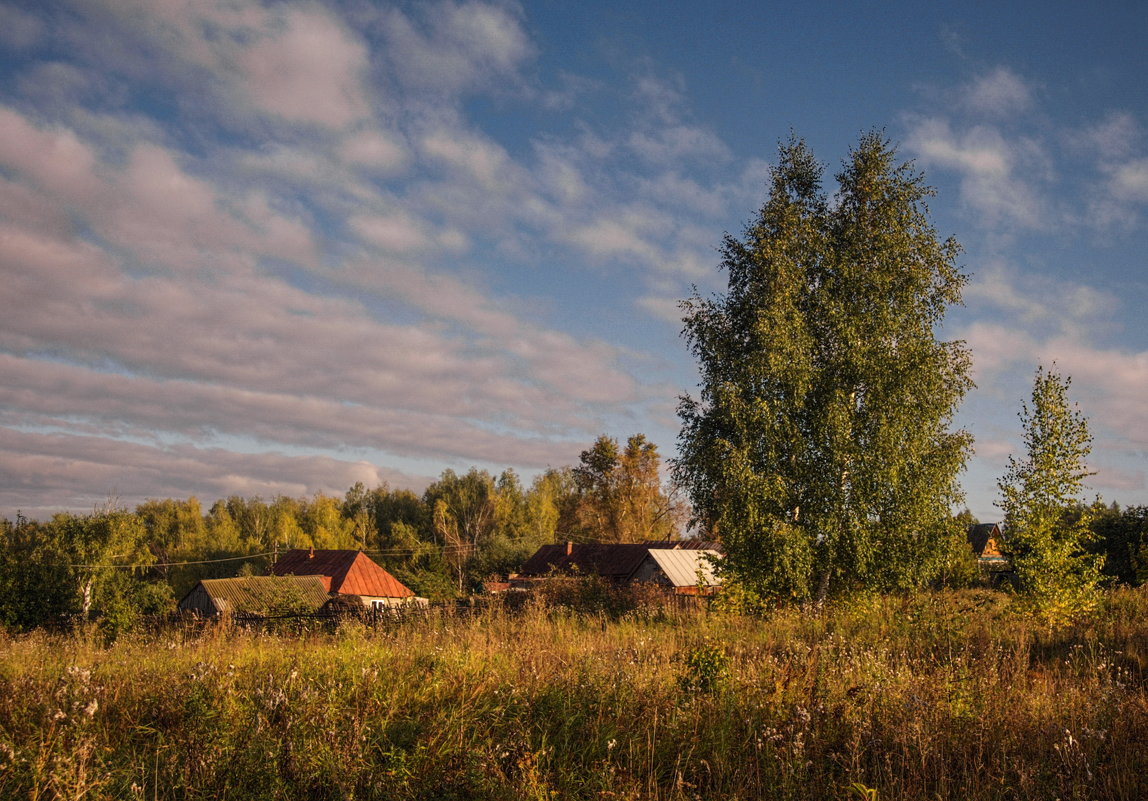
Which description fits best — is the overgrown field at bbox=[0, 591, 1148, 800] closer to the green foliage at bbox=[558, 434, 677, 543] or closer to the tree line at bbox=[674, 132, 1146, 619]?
the tree line at bbox=[674, 132, 1146, 619]

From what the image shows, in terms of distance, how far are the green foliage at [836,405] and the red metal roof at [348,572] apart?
4246 cm

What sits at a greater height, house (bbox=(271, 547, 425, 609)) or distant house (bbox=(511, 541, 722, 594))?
distant house (bbox=(511, 541, 722, 594))

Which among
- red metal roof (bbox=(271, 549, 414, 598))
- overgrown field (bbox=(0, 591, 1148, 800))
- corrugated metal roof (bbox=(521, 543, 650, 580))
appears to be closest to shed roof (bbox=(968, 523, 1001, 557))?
corrugated metal roof (bbox=(521, 543, 650, 580))

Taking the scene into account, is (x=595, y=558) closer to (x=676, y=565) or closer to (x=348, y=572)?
(x=676, y=565)

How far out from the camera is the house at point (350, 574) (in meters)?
57.7

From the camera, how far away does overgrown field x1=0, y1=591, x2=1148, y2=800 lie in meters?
4.77

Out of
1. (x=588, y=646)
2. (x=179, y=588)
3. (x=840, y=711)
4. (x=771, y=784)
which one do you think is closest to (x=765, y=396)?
(x=588, y=646)

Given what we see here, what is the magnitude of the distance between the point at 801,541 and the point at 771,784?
44.6ft

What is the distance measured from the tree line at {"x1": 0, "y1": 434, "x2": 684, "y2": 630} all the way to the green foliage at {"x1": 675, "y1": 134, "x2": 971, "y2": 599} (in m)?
14.7

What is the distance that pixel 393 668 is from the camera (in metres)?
7.15

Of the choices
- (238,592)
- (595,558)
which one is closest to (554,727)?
(595,558)

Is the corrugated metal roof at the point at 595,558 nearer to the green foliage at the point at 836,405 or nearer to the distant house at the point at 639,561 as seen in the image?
the distant house at the point at 639,561

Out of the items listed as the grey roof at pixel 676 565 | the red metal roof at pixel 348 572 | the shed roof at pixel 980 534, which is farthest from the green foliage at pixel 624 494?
the shed roof at pixel 980 534

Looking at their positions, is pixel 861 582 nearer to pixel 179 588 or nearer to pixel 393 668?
pixel 393 668
